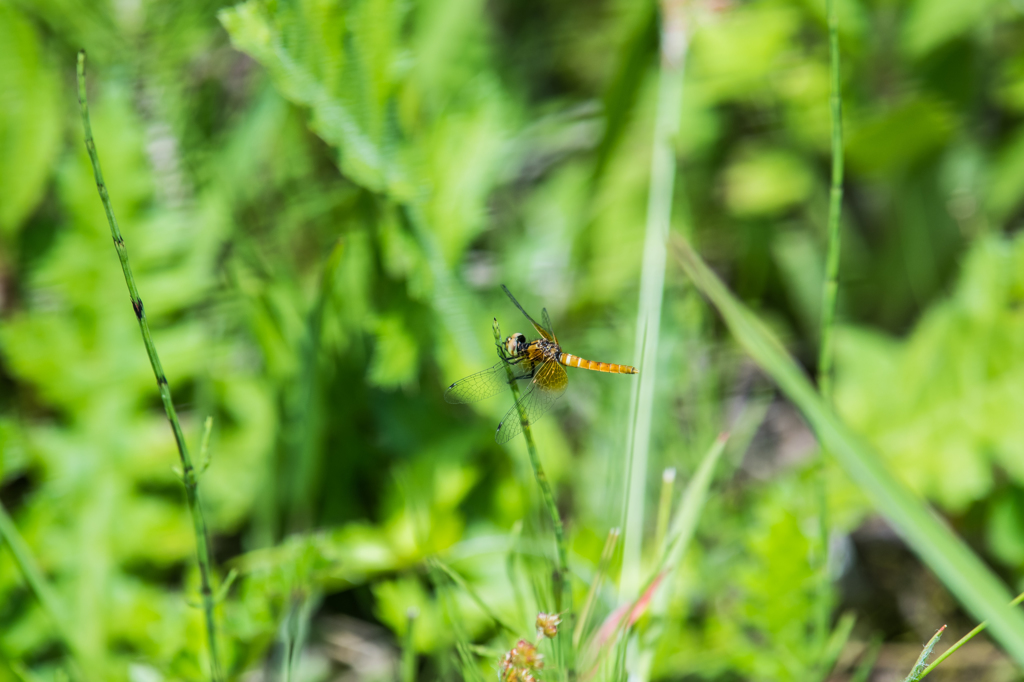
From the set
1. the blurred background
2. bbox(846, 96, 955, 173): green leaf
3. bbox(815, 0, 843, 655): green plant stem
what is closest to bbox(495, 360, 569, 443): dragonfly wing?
the blurred background

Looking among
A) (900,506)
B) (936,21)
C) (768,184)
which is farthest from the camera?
(768,184)

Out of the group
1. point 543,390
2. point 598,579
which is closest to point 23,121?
point 543,390

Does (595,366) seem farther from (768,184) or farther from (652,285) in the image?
(768,184)

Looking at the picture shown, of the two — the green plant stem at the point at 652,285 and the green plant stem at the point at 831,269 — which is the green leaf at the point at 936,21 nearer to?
the green plant stem at the point at 652,285

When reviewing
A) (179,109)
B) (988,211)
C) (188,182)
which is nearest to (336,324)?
(188,182)

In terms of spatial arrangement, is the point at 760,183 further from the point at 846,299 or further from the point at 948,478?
the point at 948,478
